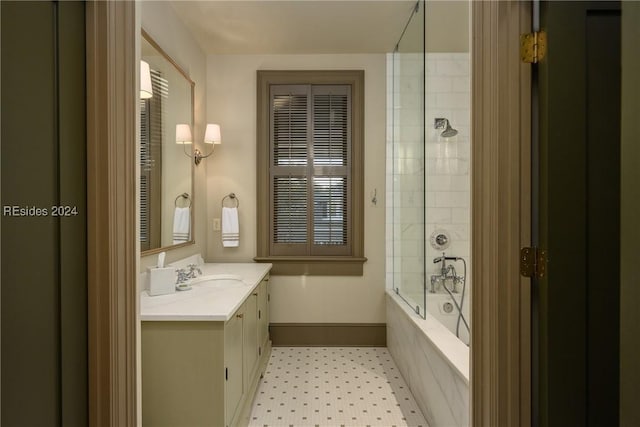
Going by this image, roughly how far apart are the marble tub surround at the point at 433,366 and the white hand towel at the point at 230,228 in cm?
154

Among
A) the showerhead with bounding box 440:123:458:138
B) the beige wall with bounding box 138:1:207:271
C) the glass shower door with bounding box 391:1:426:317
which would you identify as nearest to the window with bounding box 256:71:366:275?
the glass shower door with bounding box 391:1:426:317

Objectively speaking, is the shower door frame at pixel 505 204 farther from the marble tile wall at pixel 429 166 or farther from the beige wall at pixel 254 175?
the beige wall at pixel 254 175

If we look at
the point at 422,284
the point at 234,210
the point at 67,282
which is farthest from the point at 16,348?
the point at 234,210

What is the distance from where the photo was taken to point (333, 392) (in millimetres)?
2652

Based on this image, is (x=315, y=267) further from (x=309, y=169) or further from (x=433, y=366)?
(x=433, y=366)

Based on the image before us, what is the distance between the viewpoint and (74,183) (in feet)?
3.44

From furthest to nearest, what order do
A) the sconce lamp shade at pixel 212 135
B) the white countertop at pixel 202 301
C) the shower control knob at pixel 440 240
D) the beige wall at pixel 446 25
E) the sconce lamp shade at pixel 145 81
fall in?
the sconce lamp shade at pixel 212 135 → the shower control knob at pixel 440 240 → the beige wall at pixel 446 25 → the sconce lamp shade at pixel 145 81 → the white countertop at pixel 202 301

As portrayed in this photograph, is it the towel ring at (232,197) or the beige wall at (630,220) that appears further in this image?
the towel ring at (232,197)

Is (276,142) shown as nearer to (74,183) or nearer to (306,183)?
(306,183)

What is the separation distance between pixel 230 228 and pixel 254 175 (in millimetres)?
554

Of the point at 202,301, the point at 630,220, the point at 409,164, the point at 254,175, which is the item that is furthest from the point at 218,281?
the point at 630,220

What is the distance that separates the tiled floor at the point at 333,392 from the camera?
7.64 ft

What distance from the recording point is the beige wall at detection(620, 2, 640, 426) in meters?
0.77

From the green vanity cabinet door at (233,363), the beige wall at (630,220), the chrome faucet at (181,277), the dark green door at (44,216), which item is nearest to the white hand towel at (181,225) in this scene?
the chrome faucet at (181,277)
